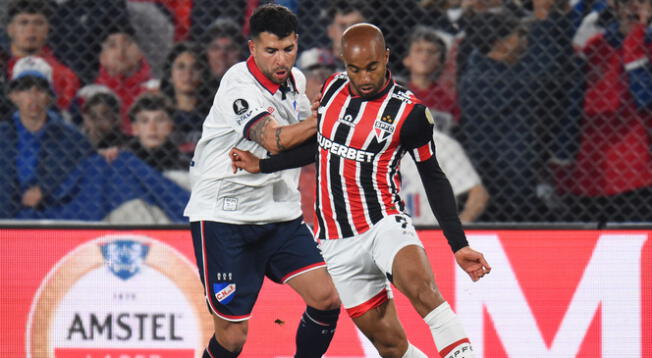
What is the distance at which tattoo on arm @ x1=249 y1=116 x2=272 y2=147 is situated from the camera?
3752mm

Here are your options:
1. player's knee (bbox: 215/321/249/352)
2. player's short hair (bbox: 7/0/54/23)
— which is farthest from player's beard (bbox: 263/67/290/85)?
player's short hair (bbox: 7/0/54/23)

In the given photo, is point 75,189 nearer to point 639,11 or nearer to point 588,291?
point 588,291

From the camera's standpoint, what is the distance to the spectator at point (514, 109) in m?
5.07

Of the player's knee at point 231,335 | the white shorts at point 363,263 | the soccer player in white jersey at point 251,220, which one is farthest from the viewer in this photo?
the player's knee at point 231,335

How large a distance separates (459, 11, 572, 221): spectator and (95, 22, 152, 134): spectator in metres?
2.00

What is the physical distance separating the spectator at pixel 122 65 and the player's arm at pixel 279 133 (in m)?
2.08

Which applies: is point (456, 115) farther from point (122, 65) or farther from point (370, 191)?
point (122, 65)

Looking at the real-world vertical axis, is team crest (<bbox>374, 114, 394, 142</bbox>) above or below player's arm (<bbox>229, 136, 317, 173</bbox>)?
above

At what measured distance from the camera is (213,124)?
402 cm

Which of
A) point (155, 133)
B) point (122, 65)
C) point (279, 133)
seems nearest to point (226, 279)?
point (279, 133)

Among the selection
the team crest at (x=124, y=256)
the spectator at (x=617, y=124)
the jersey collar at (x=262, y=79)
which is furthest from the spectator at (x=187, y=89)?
the spectator at (x=617, y=124)

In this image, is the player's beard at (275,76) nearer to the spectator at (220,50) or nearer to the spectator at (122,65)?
the spectator at (220,50)

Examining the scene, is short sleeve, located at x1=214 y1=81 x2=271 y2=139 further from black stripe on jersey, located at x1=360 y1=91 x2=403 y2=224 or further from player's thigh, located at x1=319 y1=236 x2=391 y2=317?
player's thigh, located at x1=319 y1=236 x2=391 y2=317

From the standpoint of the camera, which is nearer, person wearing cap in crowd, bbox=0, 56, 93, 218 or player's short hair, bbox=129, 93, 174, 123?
person wearing cap in crowd, bbox=0, 56, 93, 218
